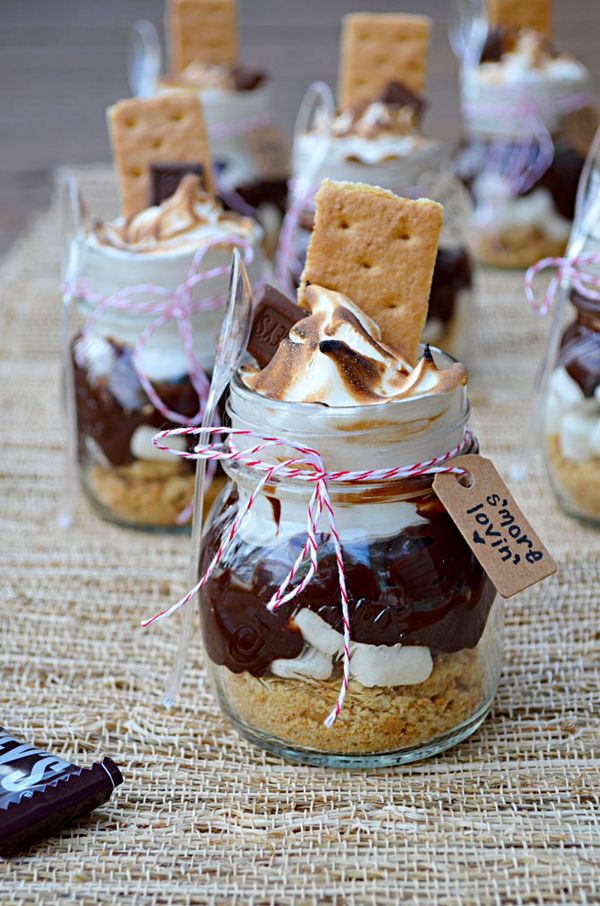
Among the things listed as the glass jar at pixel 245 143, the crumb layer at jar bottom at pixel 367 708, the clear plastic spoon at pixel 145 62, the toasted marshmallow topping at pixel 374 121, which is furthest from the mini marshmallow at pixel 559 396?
the clear plastic spoon at pixel 145 62

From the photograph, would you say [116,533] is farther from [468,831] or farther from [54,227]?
[54,227]

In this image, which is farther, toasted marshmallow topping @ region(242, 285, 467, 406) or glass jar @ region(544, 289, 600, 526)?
glass jar @ region(544, 289, 600, 526)

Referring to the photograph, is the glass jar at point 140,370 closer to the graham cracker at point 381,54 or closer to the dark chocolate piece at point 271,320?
the dark chocolate piece at point 271,320

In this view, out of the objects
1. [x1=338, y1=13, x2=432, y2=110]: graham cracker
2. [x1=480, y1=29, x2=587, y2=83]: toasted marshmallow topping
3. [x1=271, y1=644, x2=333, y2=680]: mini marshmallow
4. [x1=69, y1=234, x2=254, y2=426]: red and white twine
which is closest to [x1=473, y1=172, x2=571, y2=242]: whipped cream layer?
[x1=480, y1=29, x2=587, y2=83]: toasted marshmallow topping

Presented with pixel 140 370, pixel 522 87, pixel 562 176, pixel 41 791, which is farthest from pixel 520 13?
pixel 41 791

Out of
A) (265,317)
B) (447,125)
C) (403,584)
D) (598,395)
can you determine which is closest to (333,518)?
(403,584)

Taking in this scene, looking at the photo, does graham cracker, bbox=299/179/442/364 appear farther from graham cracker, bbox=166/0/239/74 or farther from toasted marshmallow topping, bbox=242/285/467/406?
graham cracker, bbox=166/0/239/74
